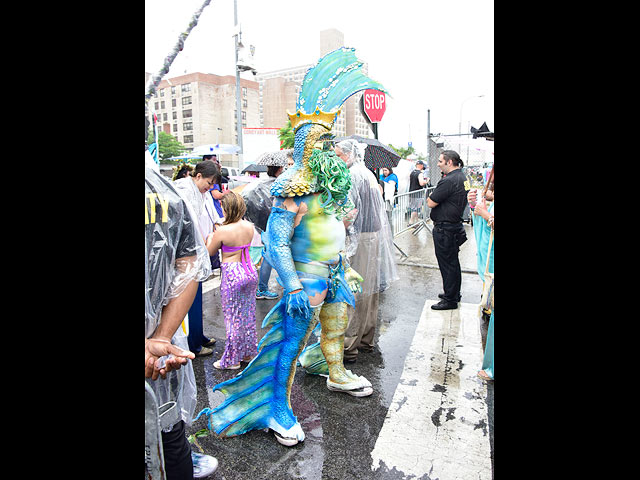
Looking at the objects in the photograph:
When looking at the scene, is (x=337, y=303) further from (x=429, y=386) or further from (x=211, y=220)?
(x=211, y=220)

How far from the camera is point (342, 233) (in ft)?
9.86

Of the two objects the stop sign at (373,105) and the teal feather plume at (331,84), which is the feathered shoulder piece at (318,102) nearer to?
the teal feather plume at (331,84)

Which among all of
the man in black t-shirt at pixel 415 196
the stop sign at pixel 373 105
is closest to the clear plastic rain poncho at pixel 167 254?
the stop sign at pixel 373 105

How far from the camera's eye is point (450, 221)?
5238 millimetres

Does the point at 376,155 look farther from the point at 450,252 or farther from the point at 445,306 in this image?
the point at 445,306

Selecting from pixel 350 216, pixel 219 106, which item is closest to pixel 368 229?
pixel 350 216

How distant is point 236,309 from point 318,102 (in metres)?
2.01

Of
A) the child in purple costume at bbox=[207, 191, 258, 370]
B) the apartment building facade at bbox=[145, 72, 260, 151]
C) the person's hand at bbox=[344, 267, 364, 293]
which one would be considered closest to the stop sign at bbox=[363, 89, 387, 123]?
the child in purple costume at bbox=[207, 191, 258, 370]

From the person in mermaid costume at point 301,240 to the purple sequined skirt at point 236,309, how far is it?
91 cm

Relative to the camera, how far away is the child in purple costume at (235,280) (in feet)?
12.4

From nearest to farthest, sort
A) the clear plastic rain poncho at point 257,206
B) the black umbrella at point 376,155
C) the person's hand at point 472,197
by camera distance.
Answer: the person's hand at point 472,197, the clear plastic rain poncho at point 257,206, the black umbrella at point 376,155

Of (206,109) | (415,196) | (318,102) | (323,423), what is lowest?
(323,423)
